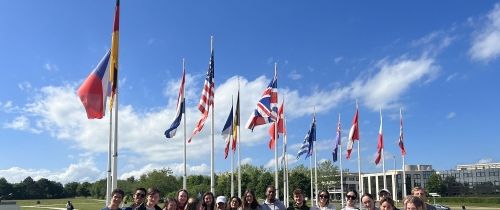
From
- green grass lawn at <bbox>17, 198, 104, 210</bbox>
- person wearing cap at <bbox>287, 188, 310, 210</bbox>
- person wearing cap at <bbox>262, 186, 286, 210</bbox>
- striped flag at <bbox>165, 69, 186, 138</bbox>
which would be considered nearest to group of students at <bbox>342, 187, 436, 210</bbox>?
person wearing cap at <bbox>287, 188, 310, 210</bbox>

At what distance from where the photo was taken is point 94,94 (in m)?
13.4

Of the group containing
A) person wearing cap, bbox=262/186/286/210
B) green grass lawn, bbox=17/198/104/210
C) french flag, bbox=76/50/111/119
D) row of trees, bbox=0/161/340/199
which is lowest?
green grass lawn, bbox=17/198/104/210

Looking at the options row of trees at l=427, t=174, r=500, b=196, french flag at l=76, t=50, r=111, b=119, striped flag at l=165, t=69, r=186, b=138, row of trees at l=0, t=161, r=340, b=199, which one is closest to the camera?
french flag at l=76, t=50, r=111, b=119

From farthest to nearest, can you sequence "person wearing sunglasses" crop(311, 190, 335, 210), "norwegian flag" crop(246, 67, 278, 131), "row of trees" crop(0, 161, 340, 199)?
"row of trees" crop(0, 161, 340, 199) → "norwegian flag" crop(246, 67, 278, 131) → "person wearing sunglasses" crop(311, 190, 335, 210)

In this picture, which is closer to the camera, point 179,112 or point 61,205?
point 179,112

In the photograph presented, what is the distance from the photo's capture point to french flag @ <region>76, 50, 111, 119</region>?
13.2 meters

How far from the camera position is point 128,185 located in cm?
10756

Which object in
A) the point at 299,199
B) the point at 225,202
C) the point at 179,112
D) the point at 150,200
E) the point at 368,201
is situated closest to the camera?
the point at 368,201

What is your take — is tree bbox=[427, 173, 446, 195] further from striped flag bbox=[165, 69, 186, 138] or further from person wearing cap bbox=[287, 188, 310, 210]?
person wearing cap bbox=[287, 188, 310, 210]

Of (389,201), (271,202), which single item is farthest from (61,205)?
(389,201)

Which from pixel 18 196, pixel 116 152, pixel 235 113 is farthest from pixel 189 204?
pixel 18 196

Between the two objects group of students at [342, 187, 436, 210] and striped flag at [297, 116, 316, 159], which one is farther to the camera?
striped flag at [297, 116, 316, 159]

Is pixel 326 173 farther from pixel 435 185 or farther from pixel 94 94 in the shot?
pixel 94 94

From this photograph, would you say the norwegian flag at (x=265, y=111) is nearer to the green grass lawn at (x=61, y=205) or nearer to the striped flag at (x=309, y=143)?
the striped flag at (x=309, y=143)
